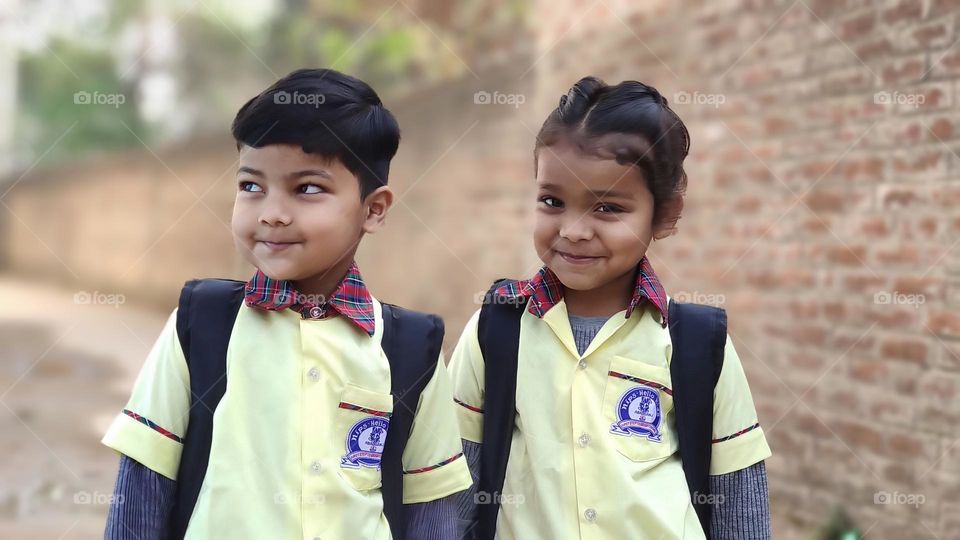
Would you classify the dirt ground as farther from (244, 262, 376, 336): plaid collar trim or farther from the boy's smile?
the boy's smile

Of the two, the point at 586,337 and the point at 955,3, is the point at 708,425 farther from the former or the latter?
the point at 955,3

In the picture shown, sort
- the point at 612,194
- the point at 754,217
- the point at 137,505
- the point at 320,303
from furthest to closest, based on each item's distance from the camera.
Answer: the point at 754,217
the point at 612,194
the point at 320,303
the point at 137,505

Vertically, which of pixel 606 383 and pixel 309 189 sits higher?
pixel 309 189

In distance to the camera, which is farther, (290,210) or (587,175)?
(587,175)

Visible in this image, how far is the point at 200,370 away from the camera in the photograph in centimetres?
159

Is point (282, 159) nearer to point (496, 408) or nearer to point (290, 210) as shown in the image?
point (290, 210)

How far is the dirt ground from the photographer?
3.97m

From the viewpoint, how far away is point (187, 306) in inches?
63.7

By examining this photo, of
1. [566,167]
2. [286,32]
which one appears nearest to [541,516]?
[566,167]

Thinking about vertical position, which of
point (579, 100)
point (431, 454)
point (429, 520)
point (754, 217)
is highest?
point (754, 217)

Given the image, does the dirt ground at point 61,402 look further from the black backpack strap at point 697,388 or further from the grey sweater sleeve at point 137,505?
the black backpack strap at point 697,388

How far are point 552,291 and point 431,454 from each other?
1.29 feet

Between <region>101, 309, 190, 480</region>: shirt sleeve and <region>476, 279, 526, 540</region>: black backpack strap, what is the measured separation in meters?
0.54

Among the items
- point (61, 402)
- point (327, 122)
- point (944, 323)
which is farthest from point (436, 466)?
point (61, 402)
